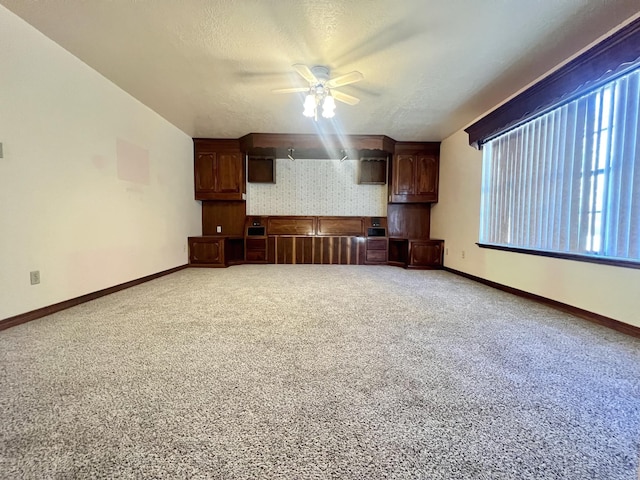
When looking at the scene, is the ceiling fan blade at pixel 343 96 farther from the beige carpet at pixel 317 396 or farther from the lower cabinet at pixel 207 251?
the lower cabinet at pixel 207 251

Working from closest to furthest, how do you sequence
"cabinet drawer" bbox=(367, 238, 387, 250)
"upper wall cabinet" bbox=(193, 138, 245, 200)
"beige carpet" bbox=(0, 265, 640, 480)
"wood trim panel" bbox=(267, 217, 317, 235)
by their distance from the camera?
1. "beige carpet" bbox=(0, 265, 640, 480)
2. "upper wall cabinet" bbox=(193, 138, 245, 200)
3. "cabinet drawer" bbox=(367, 238, 387, 250)
4. "wood trim panel" bbox=(267, 217, 317, 235)

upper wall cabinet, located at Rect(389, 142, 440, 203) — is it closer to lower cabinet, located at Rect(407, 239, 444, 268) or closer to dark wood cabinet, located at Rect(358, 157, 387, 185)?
dark wood cabinet, located at Rect(358, 157, 387, 185)

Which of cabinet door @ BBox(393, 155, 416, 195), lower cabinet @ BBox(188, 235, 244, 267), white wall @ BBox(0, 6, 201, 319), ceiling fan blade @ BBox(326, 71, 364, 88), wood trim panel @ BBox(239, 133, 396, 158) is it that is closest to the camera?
white wall @ BBox(0, 6, 201, 319)

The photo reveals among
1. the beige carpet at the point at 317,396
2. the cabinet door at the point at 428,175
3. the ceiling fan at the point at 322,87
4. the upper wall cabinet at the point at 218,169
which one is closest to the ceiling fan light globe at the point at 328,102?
the ceiling fan at the point at 322,87

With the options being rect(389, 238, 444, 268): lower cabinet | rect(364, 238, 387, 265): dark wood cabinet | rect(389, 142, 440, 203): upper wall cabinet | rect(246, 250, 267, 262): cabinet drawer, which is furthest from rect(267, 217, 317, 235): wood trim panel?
rect(389, 238, 444, 268): lower cabinet

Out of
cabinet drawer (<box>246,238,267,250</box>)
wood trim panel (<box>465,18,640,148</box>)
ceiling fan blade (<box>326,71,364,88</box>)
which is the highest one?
ceiling fan blade (<box>326,71,364,88</box>)

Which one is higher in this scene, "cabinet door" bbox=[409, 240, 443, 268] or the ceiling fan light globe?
the ceiling fan light globe

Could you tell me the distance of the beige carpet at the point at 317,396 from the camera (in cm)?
92

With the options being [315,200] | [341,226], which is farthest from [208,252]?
[341,226]

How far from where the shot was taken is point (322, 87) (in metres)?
3.04

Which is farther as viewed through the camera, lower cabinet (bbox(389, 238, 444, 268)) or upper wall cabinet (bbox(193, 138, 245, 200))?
upper wall cabinet (bbox(193, 138, 245, 200))

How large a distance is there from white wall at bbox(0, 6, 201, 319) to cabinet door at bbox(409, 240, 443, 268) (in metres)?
4.29

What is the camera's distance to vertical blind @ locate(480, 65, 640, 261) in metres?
2.15

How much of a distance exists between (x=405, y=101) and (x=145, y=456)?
160 inches
